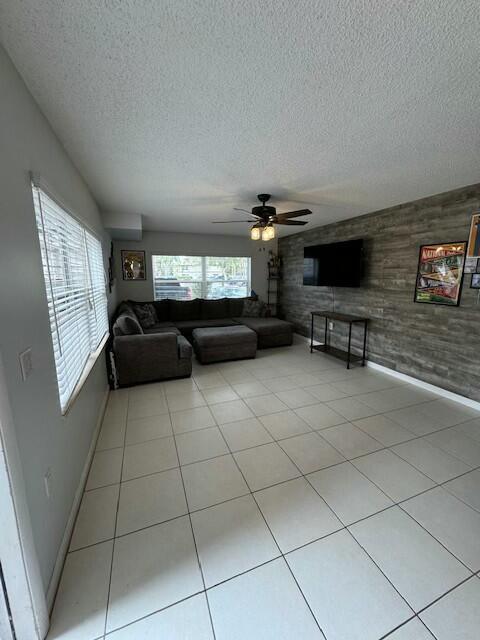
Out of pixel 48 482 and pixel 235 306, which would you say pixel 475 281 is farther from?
pixel 235 306

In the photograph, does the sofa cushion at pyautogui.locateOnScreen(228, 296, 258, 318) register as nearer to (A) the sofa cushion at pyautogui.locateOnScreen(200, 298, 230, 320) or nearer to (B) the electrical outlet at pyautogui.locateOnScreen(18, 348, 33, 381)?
(A) the sofa cushion at pyautogui.locateOnScreen(200, 298, 230, 320)

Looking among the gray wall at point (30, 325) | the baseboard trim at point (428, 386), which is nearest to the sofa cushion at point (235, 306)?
the baseboard trim at point (428, 386)

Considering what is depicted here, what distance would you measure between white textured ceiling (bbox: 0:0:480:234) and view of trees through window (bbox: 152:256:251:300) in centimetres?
320

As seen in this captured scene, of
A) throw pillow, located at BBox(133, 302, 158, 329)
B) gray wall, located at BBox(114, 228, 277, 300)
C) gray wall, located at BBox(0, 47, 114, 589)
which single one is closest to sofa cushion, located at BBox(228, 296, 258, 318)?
gray wall, located at BBox(114, 228, 277, 300)

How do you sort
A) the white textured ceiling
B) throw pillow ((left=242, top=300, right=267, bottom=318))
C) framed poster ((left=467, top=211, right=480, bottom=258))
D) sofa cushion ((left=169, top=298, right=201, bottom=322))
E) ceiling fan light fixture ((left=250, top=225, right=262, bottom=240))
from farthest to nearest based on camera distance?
throw pillow ((left=242, top=300, right=267, bottom=318)), sofa cushion ((left=169, top=298, right=201, bottom=322)), ceiling fan light fixture ((left=250, top=225, right=262, bottom=240)), framed poster ((left=467, top=211, right=480, bottom=258)), the white textured ceiling

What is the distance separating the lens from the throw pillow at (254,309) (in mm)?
5699

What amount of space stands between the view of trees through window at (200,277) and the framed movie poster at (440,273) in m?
3.73

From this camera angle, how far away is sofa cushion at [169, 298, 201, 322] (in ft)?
17.6

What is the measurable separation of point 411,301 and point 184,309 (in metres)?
4.03

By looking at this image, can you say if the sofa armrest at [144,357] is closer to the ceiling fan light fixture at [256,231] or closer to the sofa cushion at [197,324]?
the sofa cushion at [197,324]

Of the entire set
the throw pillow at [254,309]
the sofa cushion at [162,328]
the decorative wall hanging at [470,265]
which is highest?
the decorative wall hanging at [470,265]

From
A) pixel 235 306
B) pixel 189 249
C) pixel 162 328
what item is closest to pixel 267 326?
pixel 235 306

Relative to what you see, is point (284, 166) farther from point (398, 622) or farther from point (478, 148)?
point (398, 622)

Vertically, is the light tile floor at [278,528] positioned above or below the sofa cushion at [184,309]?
below
